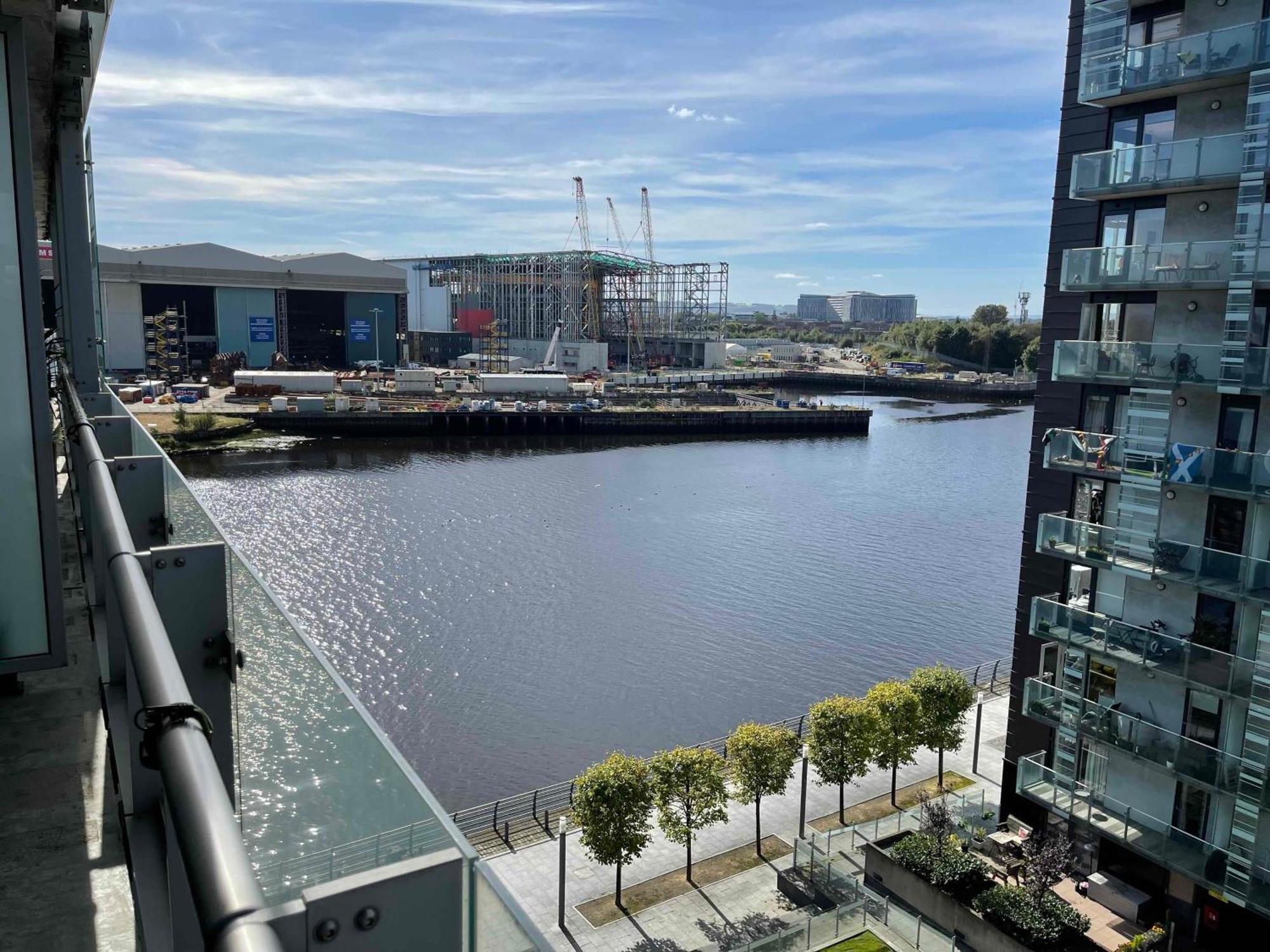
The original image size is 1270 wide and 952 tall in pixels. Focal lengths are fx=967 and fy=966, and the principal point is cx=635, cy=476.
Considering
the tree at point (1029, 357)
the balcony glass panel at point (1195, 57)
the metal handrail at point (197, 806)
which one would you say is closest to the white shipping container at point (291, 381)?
the balcony glass panel at point (1195, 57)

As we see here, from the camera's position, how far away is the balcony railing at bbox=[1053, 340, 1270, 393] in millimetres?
6551

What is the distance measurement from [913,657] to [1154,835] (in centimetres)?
785

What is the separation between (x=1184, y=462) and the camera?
691cm

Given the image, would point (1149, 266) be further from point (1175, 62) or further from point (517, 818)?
point (517, 818)

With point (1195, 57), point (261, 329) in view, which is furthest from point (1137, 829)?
point (261, 329)

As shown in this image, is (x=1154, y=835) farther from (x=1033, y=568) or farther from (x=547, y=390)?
(x=547, y=390)

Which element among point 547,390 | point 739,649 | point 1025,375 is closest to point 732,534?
point 739,649

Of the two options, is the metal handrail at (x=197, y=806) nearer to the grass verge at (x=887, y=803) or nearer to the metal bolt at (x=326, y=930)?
the metal bolt at (x=326, y=930)

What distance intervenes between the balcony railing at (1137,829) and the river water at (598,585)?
4845mm

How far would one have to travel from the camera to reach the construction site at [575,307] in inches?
2456

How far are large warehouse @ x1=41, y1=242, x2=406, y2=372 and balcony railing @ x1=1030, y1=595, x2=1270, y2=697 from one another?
A: 42.5 metres

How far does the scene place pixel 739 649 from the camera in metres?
15.3

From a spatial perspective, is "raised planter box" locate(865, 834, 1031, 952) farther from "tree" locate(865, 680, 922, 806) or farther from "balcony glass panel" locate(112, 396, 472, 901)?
"balcony glass panel" locate(112, 396, 472, 901)

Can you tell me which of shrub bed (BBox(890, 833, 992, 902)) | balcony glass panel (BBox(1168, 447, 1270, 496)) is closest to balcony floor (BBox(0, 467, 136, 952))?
balcony glass panel (BBox(1168, 447, 1270, 496))
